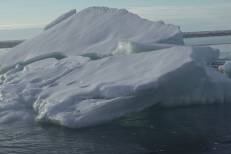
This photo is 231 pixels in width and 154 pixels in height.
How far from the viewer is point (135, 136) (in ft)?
36.4

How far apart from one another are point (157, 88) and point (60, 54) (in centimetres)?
484

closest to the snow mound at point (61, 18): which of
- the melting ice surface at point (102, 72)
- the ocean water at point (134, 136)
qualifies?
the melting ice surface at point (102, 72)

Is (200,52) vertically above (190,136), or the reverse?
(200,52)

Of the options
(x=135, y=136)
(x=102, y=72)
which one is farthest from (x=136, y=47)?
(x=135, y=136)

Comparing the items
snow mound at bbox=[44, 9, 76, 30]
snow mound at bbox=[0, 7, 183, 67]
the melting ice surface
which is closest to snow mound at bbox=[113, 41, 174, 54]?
the melting ice surface

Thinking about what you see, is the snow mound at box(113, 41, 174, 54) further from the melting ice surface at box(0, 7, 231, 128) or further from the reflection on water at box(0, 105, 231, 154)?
the reflection on water at box(0, 105, 231, 154)

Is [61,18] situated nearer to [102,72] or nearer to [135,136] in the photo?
[102,72]

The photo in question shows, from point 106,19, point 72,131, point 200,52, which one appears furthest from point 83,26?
point 72,131

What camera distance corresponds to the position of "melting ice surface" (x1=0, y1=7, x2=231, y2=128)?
1140 centimetres

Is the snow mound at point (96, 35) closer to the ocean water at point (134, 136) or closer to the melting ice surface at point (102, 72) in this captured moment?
the melting ice surface at point (102, 72)

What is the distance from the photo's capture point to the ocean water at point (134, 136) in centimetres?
1030

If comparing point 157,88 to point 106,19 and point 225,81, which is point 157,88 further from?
point 106,19

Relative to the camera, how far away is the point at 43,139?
11.0 metres

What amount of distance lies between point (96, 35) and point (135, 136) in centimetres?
540
